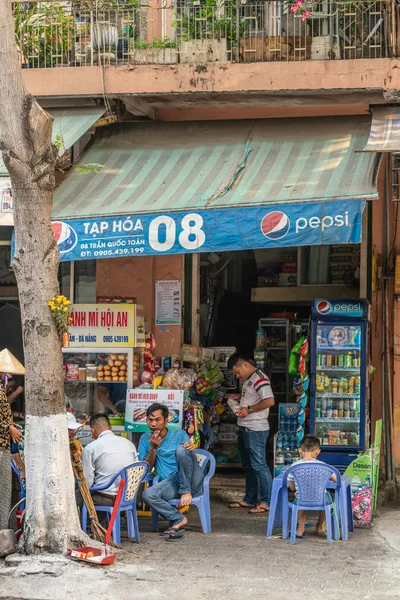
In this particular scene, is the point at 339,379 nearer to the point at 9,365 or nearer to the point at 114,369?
the point at 114,369

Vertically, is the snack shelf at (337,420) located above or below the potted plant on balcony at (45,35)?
below

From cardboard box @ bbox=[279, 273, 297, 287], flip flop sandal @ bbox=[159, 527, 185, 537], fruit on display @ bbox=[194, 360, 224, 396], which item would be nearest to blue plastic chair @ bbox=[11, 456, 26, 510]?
flip flop sandal @ bbox=[159, 527, 185, 537]

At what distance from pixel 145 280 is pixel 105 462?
3166 millimetres

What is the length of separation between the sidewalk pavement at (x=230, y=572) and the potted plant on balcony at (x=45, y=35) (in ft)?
17.9

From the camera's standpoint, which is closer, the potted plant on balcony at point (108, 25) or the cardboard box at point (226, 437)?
the potted plant on balcony at point (108, 25)

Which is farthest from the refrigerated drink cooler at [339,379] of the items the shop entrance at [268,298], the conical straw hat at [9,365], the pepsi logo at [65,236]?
the conical straw hat at [9,365]

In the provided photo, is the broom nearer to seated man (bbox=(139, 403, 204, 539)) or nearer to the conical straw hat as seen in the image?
seated man (bbox=(139, 403, 204, 539))

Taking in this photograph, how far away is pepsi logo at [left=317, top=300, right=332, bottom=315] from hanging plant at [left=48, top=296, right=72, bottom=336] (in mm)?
3746

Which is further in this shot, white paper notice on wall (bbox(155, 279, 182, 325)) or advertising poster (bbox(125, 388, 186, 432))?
white paper notice on wall (bbox(155, 279, 182, 325))

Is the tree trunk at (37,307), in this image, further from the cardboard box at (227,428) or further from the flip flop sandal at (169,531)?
the cardboard box at (227,428)

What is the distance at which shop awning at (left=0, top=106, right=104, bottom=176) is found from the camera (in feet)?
34.3

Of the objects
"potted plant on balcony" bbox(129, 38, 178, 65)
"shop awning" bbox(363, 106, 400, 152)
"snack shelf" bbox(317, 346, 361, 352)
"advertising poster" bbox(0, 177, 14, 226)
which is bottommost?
"snack shelf" bbox(317, 346, 361, 352)

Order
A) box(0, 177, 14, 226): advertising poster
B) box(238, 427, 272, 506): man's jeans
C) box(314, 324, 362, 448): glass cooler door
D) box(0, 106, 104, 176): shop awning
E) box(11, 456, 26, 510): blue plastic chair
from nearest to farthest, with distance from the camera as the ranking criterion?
box(11, 456, 26, 510): blue plastic chair < box(0, 177, 14, 226): advertising poster < box(238, 427, 272, 506): man's jeans < box(0, 106, 104, 176): shop awning < box(314, 324, 362, 448): glass cooler door

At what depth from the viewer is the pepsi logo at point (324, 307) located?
11.0 metres
